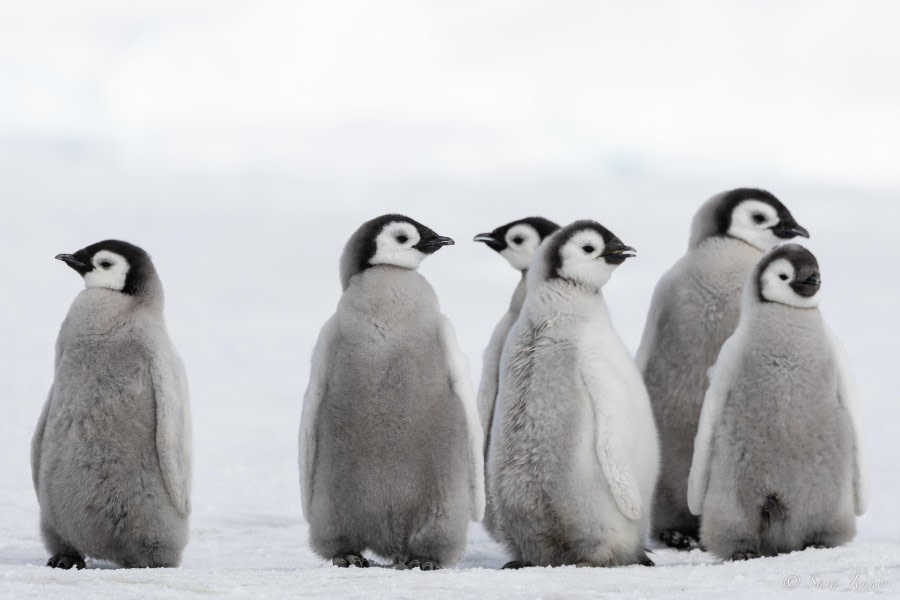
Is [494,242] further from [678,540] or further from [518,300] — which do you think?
[678,540]

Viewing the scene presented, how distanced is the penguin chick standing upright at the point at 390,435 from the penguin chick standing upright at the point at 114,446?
1.73ft

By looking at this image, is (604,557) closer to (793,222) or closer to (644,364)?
(644,364)

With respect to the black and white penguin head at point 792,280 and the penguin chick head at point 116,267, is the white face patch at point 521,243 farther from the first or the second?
the penguin chick head at point 116,267

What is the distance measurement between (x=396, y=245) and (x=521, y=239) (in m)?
2.15

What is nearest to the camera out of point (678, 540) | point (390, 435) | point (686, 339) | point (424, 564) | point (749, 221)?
point (424, 564)

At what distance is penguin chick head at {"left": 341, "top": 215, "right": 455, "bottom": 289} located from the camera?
18.7 feet

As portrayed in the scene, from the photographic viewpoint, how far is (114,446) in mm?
5355

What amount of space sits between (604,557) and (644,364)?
5.37 ft

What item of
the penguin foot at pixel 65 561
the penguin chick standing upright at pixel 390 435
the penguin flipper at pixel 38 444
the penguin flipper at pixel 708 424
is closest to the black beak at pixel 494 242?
the penguin chick standing upright at pixel 390 435

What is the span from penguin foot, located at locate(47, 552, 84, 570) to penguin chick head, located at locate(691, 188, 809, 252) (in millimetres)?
3414

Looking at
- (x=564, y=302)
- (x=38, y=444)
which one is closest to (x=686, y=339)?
(x=564, y=302)

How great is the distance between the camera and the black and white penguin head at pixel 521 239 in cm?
776

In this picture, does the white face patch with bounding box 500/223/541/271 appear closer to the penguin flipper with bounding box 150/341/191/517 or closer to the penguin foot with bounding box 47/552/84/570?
the penguin flipper with bounding box 150/341/191/517

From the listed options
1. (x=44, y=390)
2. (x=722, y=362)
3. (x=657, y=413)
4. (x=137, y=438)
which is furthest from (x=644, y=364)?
(x=44, y=390)
